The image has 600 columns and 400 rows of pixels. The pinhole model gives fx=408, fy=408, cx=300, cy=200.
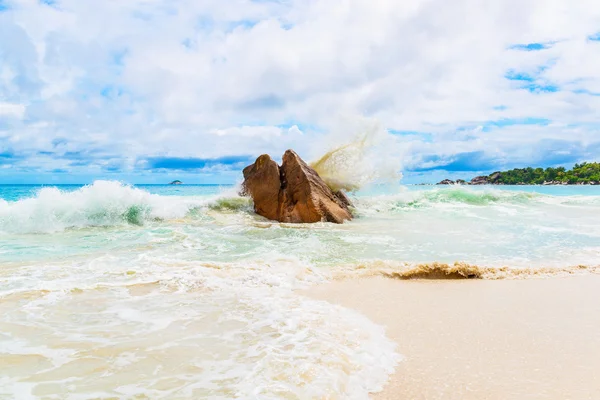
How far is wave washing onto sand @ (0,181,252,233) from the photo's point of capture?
38.5ft

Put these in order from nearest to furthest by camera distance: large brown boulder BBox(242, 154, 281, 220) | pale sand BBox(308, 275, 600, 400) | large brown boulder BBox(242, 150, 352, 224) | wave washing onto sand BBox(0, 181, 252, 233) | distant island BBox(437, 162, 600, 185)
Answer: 1. pale sand BBox(308, 275, 600, 400)
2. wave washing onto sand BBox(0, 181, 252, 233)
3. large brown boulder BBox(242, 150, 352, 224)
4. large brown boulder BBox(242, 154, 281, 220)
5. distant island BBox(437, 162, 600, 185)

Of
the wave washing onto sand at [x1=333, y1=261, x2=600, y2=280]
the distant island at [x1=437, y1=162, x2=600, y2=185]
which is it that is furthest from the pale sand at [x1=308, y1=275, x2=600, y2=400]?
the distant island at [x1=437, y1=162, x2=600, y2=185]

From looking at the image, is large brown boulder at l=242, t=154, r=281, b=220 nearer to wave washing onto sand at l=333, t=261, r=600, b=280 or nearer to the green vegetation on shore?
wave washing onto sand at l=333, t=261, r=600, b=280

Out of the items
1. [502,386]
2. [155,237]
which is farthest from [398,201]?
[502,386]

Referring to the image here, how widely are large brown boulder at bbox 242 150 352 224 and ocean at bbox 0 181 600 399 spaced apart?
0.91 meters

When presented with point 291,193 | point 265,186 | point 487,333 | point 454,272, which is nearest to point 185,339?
point 487,333

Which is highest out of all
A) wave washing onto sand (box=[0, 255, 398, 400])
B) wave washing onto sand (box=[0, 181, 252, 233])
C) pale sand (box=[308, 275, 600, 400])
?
wave washing onto sand (box=[0, 181, 252, 233])

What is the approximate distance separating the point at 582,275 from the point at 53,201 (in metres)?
13.5

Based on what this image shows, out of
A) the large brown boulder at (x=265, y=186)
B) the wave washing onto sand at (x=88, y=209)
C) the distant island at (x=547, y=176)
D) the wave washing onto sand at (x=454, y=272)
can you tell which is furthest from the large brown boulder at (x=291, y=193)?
the distant island at (x=547, y=176)

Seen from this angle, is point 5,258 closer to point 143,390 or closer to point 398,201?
point 143,390

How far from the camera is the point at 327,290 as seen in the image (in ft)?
17.5

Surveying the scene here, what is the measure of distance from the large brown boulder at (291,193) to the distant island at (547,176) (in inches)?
2604

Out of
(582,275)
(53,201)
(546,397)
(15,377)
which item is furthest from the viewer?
(53,201)

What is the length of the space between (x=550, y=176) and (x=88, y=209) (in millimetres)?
88179
